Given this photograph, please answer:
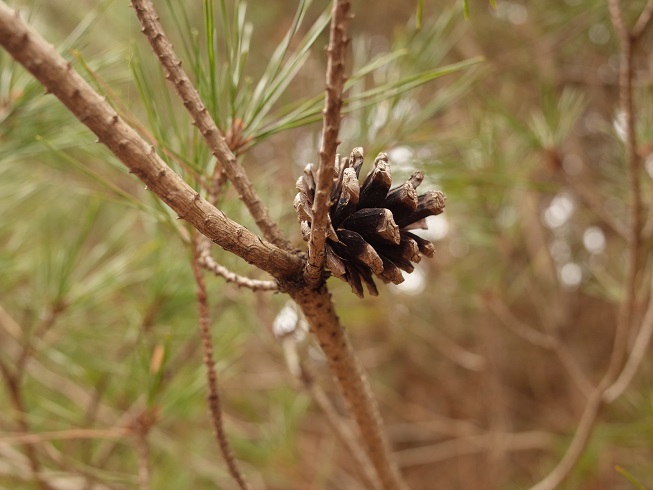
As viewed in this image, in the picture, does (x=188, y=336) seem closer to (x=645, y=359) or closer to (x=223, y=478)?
(x=223, y=478)

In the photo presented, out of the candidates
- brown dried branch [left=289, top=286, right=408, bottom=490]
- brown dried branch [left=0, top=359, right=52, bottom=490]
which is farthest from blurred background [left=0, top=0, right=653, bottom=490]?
brown dried branch [left=289, top=286, right=408, bottom=490]

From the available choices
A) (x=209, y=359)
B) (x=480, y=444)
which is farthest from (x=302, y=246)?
(x=480, y=444)

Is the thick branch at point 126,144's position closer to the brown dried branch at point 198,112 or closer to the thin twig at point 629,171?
the brown dried branch at point 198,112

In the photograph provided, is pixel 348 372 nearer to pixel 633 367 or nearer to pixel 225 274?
pixel 225 274

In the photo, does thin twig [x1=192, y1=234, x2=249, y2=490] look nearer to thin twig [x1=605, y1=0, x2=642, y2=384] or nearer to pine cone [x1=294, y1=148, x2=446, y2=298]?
pine cone [x1=294, y1=148, x2=446, y2=298]

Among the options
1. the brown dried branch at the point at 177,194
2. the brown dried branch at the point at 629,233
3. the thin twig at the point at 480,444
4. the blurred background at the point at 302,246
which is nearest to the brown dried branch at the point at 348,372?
the brown dried branch at the point at 177,194

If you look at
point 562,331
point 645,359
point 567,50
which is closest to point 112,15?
point 567,50
